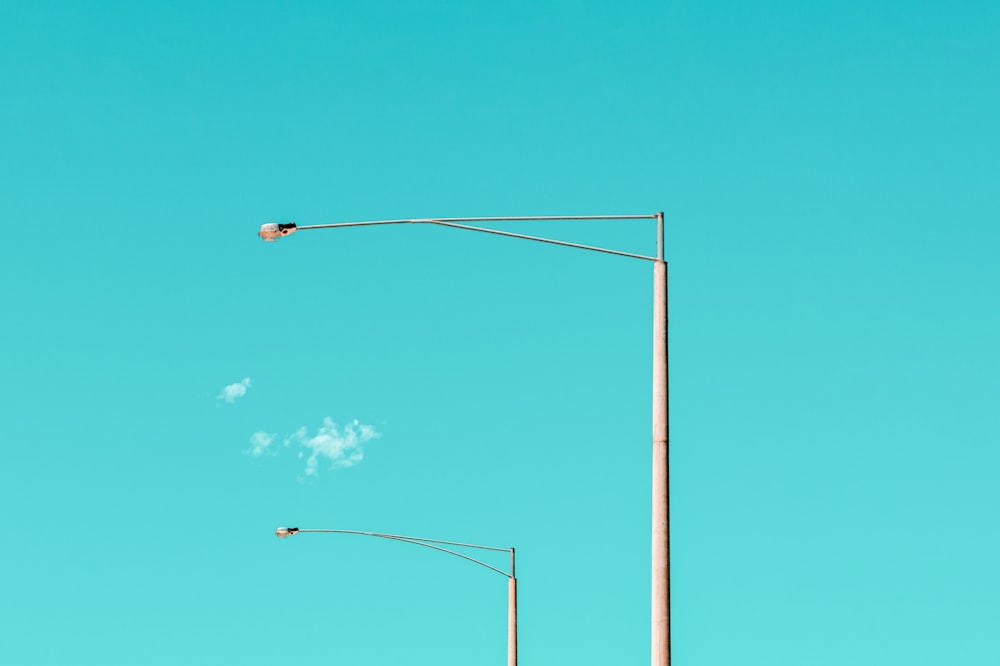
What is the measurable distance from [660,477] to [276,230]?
5.58m

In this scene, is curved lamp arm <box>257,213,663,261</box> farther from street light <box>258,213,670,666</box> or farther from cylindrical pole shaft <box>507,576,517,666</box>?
cylindrical pole shaft <box>507,576,517,666</box>

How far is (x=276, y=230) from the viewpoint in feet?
56.2

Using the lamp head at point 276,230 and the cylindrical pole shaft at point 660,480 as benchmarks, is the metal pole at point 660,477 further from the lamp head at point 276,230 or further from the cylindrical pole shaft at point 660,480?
the lamp head at point 276,230

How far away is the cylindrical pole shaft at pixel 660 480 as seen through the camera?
43.6 feet

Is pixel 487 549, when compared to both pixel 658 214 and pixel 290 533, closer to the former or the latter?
pixel 290 533

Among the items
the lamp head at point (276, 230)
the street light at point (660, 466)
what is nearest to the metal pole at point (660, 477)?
the street light at point (660, 466)

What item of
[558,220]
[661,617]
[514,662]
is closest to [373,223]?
[558,220]

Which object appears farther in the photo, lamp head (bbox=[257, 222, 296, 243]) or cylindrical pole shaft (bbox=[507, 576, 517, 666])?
cylindrical pole shaft (bbox=[507, 576, 517, 666])

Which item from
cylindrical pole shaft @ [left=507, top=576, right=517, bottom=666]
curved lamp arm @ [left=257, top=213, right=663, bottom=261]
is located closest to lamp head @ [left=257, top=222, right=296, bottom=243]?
curved lamp arm @ [left=257, top=213, right=663, bottom=261]

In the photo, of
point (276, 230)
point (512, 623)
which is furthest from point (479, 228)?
point (512, 623)

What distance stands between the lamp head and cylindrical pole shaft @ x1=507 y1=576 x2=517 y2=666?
1424 cm

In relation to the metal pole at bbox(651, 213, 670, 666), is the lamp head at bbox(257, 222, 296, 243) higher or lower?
higher

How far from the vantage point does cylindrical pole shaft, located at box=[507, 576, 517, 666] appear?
29375mm

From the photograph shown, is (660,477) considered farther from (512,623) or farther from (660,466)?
(512,623)
